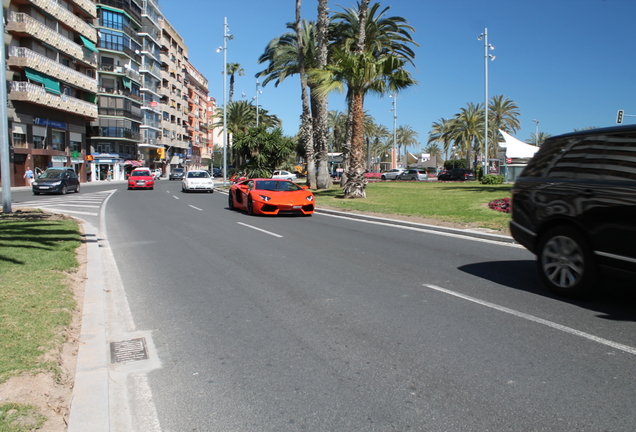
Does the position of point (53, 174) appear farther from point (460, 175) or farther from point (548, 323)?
point (460, 175)

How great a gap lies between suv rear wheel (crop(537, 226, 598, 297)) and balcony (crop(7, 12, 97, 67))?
148ft

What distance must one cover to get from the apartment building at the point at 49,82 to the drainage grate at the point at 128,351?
41673 mm

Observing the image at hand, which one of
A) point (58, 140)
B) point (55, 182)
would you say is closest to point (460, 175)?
point (55, 182)

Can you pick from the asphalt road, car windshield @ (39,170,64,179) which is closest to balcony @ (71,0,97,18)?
car windshield @ (39,170,64,179)

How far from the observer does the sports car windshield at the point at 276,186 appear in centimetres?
1759

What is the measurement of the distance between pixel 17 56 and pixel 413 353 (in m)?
45.7

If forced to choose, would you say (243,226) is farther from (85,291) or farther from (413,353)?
(413,353)

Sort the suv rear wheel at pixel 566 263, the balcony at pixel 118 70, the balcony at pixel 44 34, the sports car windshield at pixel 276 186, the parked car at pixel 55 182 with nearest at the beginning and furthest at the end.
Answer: the suv rear wheel at pixel 566 263 → the sports car windshield at pixel 276 186 → the parked car at pixel 55 182 → the balcony at pixel 44 34 → the balcony at pixel 118 70

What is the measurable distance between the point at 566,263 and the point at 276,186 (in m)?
12.6

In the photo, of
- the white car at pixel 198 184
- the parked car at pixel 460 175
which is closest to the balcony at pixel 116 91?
the white car at pixel 198 184

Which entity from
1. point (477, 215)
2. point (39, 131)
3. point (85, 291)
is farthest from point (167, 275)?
point (39, 131)

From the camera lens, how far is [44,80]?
44.1 m

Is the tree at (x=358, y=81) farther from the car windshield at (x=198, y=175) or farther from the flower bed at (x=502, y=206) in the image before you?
the car windshield at (x=198, y=175)

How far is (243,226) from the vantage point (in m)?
14.0
